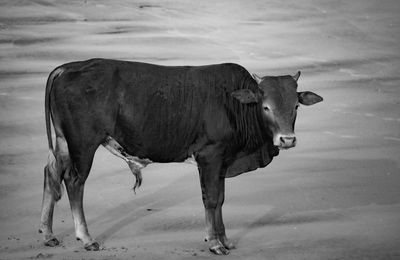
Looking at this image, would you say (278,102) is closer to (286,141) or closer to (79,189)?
(286,141)

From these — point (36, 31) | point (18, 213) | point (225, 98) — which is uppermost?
point (225, 98)

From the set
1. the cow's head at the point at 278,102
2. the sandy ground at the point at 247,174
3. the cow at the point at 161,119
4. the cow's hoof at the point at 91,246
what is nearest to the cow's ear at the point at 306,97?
the cow at the point at 161,119

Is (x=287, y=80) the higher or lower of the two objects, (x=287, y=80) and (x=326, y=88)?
the higher

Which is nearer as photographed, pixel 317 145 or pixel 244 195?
pixel 244 195

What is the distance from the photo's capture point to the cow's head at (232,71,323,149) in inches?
385

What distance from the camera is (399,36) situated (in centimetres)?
2259

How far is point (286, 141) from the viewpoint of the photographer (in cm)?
968

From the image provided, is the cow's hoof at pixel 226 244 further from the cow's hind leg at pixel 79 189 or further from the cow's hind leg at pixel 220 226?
the cow's hind leg at pixel 79 189

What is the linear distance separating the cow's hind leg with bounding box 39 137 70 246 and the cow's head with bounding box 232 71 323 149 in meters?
1.81

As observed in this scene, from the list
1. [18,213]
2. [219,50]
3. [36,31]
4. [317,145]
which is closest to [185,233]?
[18,213]

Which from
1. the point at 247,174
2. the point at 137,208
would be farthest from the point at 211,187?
the point at 247,174

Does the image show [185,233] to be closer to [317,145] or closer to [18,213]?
[18,213]

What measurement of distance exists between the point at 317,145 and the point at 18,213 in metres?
4.90

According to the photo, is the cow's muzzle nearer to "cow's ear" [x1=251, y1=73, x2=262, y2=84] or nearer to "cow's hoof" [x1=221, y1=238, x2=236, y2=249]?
"cow's ear" [x1=251, y1=73, x2=262, y2=84]
